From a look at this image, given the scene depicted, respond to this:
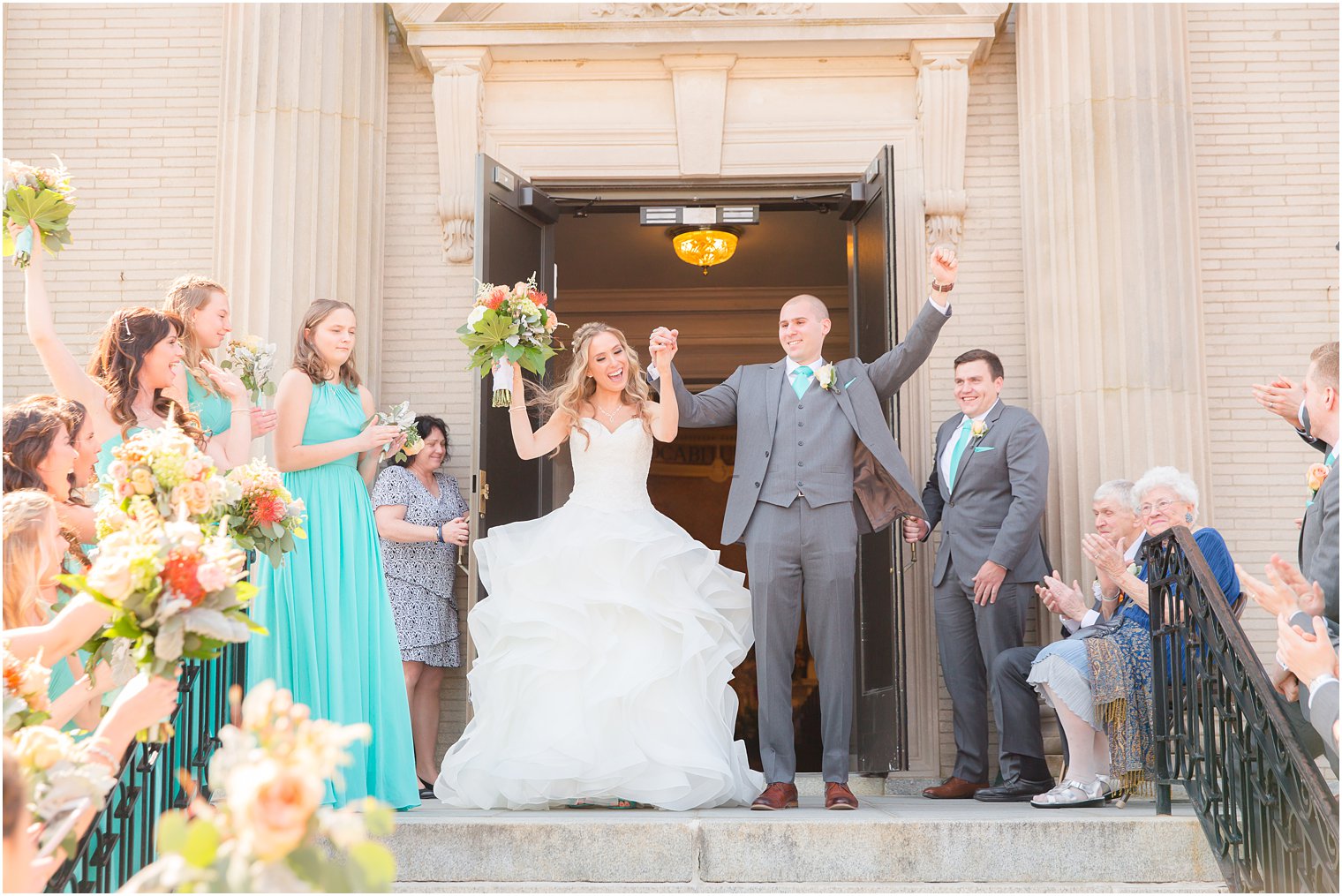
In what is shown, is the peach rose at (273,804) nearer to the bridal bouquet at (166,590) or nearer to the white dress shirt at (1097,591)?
the bridal bouquet at (166,590)

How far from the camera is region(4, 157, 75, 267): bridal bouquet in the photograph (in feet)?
16.4

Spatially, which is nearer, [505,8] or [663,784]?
[663,784]

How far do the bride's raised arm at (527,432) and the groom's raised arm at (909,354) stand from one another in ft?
4.90

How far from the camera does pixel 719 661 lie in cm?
589

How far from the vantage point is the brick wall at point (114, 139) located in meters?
8.16

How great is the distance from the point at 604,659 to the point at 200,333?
212 cm

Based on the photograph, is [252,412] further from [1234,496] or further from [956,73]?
[1234,496]

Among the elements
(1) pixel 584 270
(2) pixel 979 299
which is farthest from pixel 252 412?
(1) pixel 584 270

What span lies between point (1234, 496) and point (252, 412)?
18.1 feet

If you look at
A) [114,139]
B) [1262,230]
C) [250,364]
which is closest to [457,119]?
[114,139]

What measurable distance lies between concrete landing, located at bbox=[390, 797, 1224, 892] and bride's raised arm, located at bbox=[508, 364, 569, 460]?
2045mm

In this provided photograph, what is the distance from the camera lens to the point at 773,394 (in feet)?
20.8

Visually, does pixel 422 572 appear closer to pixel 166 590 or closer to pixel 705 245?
pixel 705 245

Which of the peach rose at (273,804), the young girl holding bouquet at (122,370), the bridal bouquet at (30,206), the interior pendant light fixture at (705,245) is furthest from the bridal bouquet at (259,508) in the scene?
the interior pendant light fixture at (705,245)
